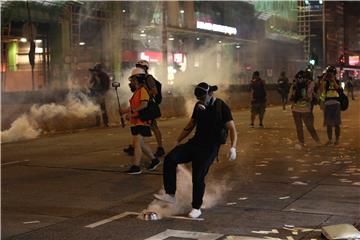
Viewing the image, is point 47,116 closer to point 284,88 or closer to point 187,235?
point 187,235

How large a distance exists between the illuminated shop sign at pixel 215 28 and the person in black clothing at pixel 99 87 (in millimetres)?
20978

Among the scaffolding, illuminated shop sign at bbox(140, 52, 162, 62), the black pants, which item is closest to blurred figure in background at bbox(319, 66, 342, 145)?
the black pants

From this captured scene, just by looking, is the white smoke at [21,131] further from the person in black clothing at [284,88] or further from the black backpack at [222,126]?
the person in black clothing at [284,88]

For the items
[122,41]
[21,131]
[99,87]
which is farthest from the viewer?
[122,41]

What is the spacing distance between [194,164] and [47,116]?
30.5 ft

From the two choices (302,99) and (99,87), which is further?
(99,87)

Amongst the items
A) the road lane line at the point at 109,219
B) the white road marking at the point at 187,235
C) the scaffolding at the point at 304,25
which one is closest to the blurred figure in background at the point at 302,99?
the road lane line at the point at 109,219

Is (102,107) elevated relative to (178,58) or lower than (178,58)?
lower

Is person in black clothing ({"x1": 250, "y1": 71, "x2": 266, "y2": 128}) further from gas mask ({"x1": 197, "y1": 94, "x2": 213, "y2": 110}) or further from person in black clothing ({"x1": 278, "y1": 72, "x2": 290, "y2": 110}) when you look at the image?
gas mask ({"x1": 197, "y1": 94, "x2": 213, "y2": 110})

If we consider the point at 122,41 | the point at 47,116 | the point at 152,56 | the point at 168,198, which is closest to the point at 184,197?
the point at 168,198

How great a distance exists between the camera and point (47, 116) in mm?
14516

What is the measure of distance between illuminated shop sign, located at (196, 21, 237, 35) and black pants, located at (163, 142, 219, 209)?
101 ft

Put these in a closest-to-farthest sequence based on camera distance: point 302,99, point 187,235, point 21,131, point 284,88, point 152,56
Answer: point 187,235 < point 302,99 < point 21,131 < point 284,88 < point 152,56

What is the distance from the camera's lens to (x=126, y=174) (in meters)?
8.27
